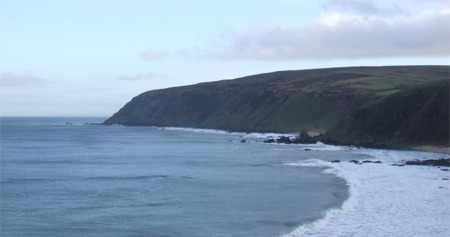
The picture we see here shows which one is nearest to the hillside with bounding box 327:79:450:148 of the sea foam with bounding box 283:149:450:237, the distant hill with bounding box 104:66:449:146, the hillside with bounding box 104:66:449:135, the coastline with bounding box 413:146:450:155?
the coastline with bounding box 413:146:450:155

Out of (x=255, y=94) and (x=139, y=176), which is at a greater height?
(x=255, y=94)

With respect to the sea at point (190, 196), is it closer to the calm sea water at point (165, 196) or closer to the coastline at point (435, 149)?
the calm sea water at point (165, 196)

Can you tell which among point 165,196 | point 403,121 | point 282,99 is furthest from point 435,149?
point 282,99

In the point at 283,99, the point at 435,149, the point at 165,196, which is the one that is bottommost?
the point at 165,196

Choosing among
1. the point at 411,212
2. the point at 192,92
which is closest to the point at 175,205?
the point at 411,212

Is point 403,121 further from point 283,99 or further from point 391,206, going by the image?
point 283,99

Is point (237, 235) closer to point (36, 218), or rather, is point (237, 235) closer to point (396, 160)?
point (36, 218)

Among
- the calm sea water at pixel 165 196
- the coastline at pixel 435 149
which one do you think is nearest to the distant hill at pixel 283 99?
the coastline at pixel 435 149

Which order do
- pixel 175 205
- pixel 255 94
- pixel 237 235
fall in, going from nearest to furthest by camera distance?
pixel 237 235 < pixel 175 205 < pixel 255 94
